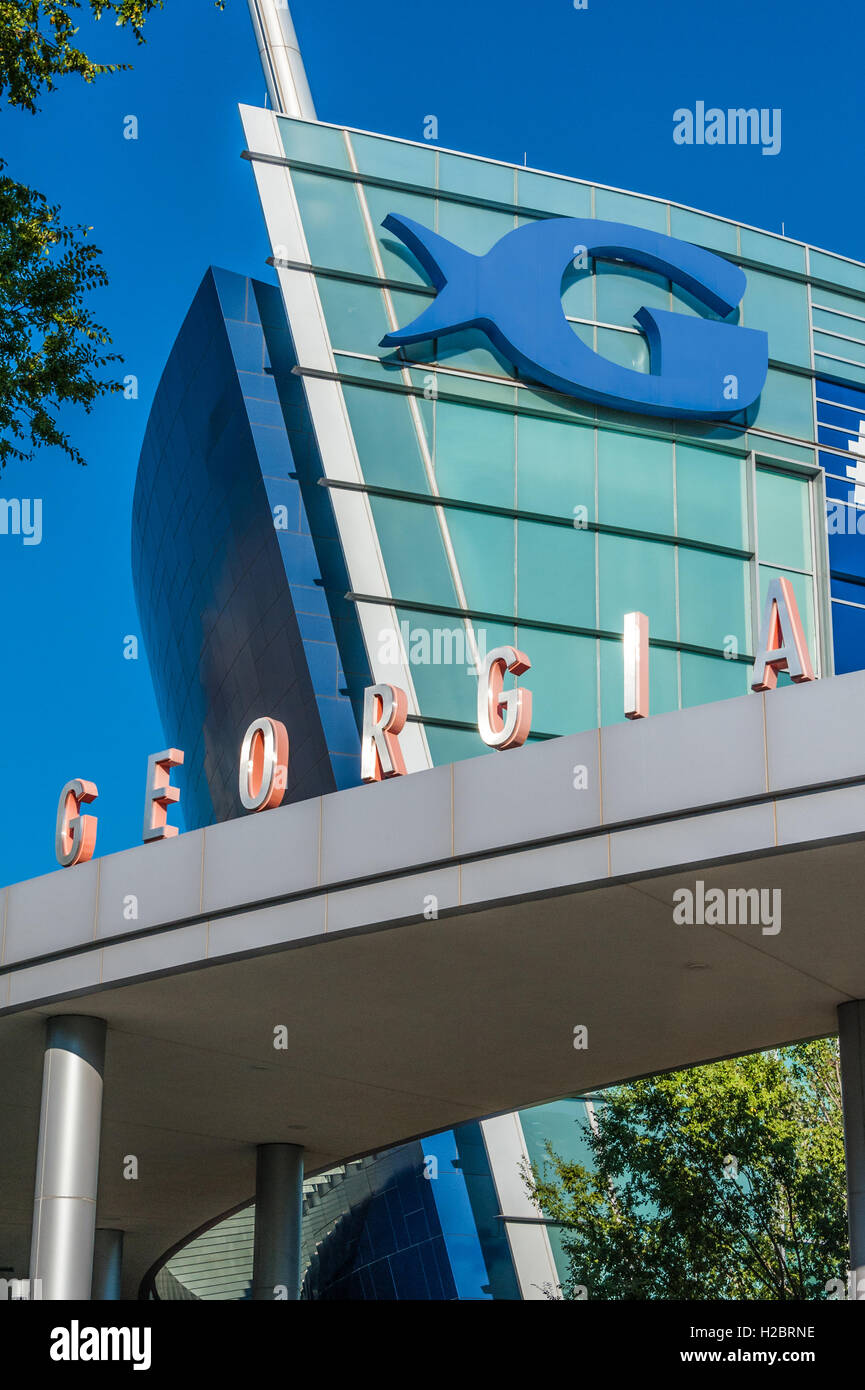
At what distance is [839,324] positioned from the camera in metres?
34.5

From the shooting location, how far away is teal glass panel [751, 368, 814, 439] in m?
33.0

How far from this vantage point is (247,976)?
1401cm

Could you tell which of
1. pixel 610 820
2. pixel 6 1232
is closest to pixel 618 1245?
pixel 6 1232

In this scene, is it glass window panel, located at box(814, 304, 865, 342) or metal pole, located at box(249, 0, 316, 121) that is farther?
metal pole, located at box(249, 0, 316, 121)

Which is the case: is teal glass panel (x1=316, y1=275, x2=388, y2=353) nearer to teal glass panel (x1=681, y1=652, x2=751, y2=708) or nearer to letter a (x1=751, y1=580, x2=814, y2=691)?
teal glass panel (x1=681, y1=652, x2=751, y2=708)

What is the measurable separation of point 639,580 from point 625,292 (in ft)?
18.7

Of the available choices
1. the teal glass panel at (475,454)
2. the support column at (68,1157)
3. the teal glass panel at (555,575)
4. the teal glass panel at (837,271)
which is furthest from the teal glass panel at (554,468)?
the support column at (68,1157)

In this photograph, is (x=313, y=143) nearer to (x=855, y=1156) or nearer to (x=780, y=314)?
(x=780, y=314)

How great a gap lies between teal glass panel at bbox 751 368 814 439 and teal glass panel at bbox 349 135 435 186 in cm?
756

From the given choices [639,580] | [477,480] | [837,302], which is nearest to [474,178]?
[477,480]

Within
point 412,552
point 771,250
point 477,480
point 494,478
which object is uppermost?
point 771,250

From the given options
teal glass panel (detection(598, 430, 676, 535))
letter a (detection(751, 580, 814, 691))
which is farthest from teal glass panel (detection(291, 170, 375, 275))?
letter a (detection(751, 580, 814, 691))

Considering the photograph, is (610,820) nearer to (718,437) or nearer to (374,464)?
(374,464)
